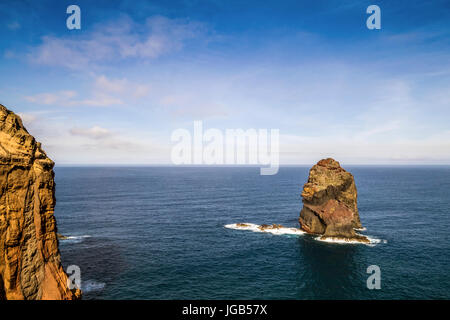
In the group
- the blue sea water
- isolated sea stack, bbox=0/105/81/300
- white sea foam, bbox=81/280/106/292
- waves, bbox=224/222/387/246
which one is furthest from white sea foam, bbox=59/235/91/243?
isolated sea stack, bbox=0/105/81/300

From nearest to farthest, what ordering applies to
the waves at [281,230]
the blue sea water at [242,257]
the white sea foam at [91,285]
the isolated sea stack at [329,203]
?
1. the white sea foam at [91,285]
2. the blue sea water at [242,257]
3. the waves at [281,230]
4. the isolated sea stack at [329,203]

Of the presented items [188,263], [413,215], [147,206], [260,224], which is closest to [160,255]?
[188,263]

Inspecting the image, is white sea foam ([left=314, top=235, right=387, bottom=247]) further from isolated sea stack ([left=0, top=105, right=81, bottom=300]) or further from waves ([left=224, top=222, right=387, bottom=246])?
isolated sea stack ([left=0, top=105, right=81, bottom=300])

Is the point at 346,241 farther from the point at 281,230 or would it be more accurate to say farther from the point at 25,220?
the point at 25,220

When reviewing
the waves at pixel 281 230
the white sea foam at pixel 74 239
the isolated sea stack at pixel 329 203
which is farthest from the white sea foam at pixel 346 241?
the white sea foam at pixel 74 239

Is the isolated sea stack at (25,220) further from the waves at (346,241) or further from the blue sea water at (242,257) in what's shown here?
the waves at (346,241)
